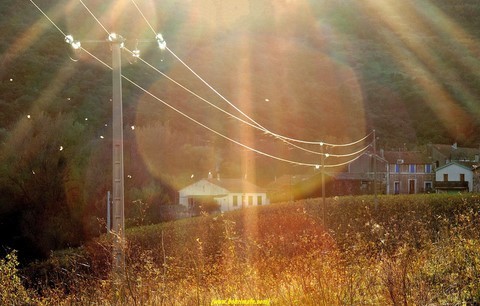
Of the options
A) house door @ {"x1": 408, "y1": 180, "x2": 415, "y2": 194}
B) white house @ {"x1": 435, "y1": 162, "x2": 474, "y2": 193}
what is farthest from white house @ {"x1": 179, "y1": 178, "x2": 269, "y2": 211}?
white house @ {"x1": 435, "y1": 162, "x2": 474, "y2": 193}

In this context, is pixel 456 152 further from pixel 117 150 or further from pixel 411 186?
pixel 117 150

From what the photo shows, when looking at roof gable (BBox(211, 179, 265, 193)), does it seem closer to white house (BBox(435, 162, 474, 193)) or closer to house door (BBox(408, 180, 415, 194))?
house door (BBox(408, 180, 415, 194))

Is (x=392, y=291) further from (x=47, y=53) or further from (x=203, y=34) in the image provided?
(x=203, y=34)

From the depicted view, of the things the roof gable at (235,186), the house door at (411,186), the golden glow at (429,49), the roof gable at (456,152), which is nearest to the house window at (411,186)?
the house door at (411,186)

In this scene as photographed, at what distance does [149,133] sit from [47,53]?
56.6 feet

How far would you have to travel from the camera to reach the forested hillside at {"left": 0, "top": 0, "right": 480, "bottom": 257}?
36281mm

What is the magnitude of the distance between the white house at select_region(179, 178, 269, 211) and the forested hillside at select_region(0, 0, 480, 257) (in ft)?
6.04

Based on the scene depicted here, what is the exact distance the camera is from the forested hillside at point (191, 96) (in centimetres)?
3628

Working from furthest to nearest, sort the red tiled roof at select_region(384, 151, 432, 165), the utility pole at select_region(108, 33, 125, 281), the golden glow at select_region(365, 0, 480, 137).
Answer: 1. the golden glow at select_region(365, 0, 480, 137)
2. the red tiled roof at select_region(384, 151, 432, 165)
3. the utility pole at select_region(108, 33, 125, 281)

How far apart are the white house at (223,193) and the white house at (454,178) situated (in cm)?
1959

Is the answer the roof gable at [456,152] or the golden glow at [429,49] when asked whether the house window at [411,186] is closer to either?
the roof gable at [456,152]

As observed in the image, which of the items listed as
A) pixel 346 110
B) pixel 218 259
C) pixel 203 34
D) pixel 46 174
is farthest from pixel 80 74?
pixel 218 259

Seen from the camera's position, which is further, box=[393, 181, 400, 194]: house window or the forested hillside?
box=[393, 181, 400, 194]: house window

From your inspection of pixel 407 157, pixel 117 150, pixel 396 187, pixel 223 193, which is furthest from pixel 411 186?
pixel 117 150
